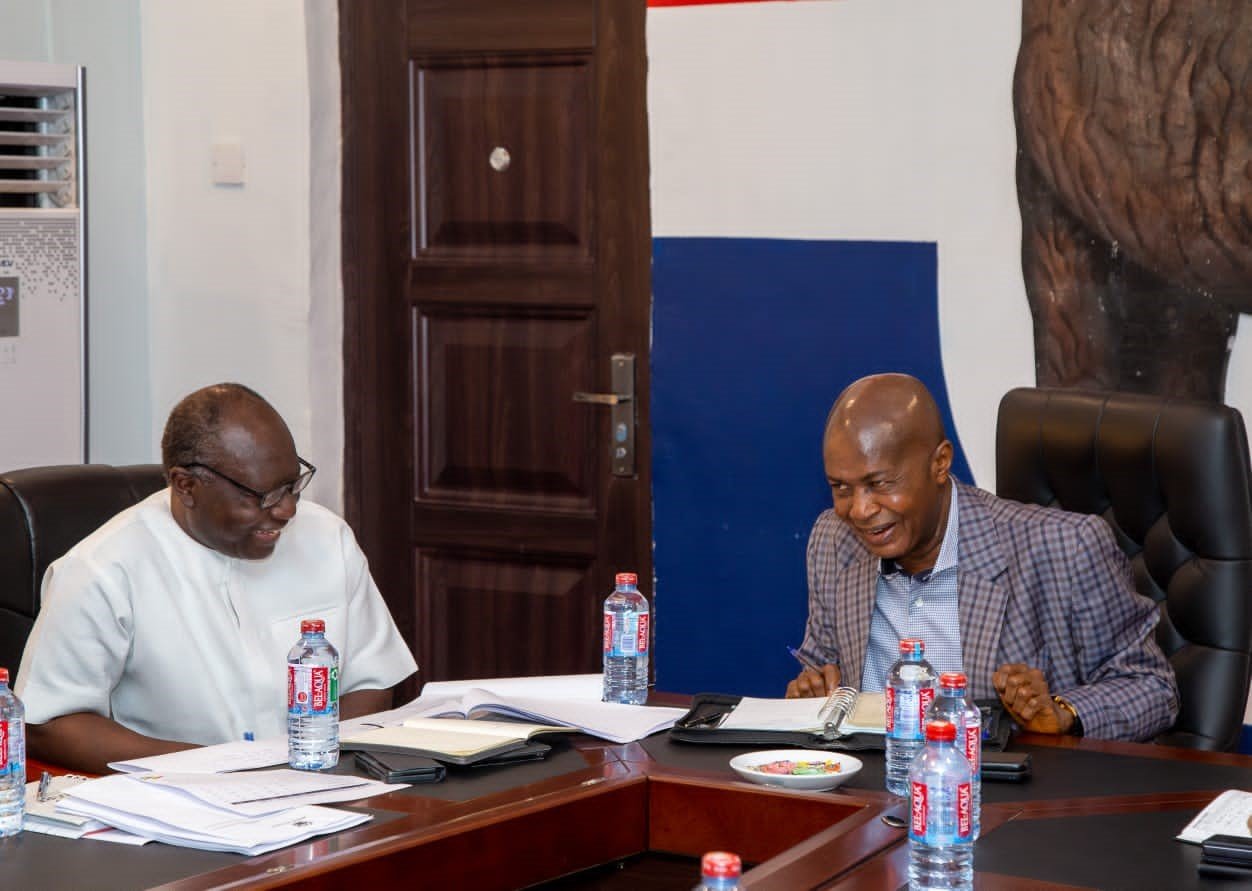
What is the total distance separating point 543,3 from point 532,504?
4.12 feet

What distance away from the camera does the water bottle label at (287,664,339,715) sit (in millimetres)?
2314

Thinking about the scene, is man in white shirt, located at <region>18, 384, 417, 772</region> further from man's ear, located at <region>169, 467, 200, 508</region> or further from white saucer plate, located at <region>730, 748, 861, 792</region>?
white saucer plate, located at <region>730, 748, 861, 792</region>

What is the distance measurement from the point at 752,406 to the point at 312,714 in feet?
6.70

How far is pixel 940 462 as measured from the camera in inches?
112

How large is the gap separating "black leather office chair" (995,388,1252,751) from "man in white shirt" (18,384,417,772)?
1.22 metres

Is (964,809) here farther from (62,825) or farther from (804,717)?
(62,825)

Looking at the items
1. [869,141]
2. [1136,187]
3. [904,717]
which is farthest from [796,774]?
[869,141]

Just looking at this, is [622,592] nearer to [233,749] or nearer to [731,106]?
[233,749]

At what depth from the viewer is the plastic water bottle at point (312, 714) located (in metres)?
2.32

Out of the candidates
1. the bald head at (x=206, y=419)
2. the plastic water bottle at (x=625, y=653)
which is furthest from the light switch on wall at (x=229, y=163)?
the plastic water bottle at (x=625, y=653)

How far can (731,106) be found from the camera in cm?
416

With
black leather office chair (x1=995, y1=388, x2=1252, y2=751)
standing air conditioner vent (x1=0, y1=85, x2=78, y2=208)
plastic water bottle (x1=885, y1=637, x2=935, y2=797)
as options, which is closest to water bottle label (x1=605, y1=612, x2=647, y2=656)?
plastic water bottle (x1=885, y1=637, x2=935, y2=797)

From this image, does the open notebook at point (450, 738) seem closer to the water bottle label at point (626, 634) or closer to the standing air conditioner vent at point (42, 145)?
the water bottle label at point (626, 634)

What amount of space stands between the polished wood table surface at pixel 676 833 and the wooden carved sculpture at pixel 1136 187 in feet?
4.78
